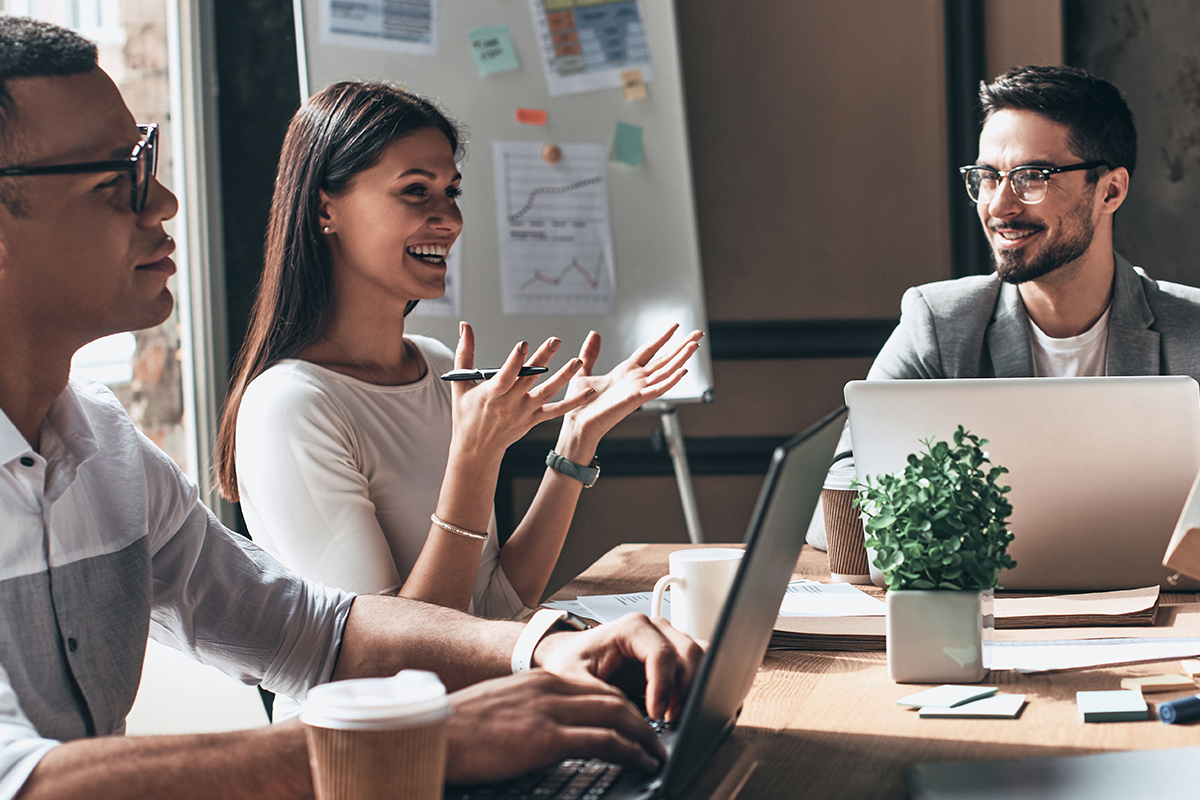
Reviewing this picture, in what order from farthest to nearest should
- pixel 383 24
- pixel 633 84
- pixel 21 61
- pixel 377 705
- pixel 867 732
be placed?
1. pixel 633 84
2. pixel 383 24
3. pixel 21 61
4. pixel 867 732
5. pixel 377 705

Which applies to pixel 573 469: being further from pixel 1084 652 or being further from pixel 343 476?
pixel 1084 652

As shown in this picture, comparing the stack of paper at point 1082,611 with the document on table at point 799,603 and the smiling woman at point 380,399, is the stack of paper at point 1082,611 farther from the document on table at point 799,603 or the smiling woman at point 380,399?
the smiling woman at point 380,399

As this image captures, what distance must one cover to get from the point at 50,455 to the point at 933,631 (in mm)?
829

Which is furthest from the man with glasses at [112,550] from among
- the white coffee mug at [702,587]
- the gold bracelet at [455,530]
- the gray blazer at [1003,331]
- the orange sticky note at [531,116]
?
the orange sticky note at [531,116]

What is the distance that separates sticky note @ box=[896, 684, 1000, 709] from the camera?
0.88m

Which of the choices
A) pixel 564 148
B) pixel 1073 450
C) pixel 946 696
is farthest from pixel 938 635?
pixel 564 148

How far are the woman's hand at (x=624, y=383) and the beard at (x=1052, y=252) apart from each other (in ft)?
2.60

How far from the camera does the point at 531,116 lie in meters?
2.57

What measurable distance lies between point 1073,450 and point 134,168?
1051 mm

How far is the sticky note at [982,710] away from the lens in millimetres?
859

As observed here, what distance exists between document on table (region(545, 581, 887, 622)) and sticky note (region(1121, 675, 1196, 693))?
0.31 m

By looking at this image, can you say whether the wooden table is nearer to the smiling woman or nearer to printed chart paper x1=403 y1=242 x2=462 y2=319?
the smiling woman

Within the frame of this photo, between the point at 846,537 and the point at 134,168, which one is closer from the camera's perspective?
the point at 134,168

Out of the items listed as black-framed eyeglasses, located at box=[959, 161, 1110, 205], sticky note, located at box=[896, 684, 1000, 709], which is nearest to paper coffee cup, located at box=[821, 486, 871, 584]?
sticky note, located at box=[896, 684, 1000, 709]
